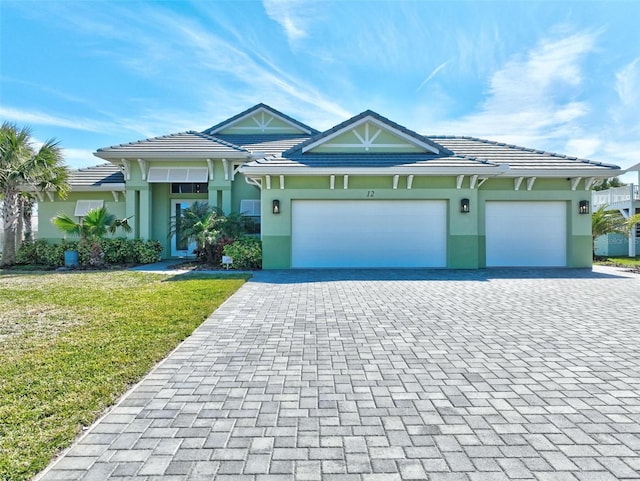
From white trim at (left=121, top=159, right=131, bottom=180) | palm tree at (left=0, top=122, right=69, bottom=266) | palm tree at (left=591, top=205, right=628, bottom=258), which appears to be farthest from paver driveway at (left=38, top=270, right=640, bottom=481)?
palm tree at (left=0, top=122, right=69, bottom=266)

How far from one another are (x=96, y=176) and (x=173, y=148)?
4.44 meters

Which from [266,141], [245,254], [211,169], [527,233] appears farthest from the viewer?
[266,141]

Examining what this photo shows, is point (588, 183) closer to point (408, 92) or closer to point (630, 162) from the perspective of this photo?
point (408, 92)

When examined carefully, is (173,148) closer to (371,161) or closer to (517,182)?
(371,161)

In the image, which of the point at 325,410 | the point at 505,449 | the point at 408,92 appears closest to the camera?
the point at 505,449

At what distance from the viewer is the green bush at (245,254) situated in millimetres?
11695

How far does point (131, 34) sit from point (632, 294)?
16118 millimetres

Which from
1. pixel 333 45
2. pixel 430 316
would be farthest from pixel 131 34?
pixel 430 316

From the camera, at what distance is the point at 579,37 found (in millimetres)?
11523

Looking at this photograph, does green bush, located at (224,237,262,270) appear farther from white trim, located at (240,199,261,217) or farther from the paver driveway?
the paver driveway

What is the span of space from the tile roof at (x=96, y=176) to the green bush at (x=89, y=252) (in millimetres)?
2943

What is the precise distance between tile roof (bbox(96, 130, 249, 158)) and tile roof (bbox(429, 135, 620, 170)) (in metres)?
9.02

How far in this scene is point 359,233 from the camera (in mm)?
11922

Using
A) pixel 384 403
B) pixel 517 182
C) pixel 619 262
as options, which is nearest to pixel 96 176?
pixel 384 403
